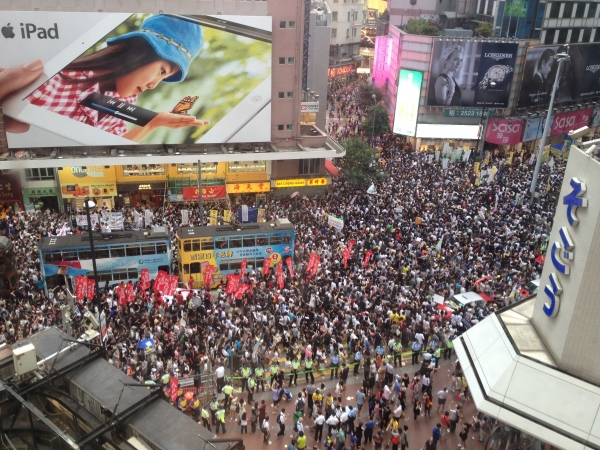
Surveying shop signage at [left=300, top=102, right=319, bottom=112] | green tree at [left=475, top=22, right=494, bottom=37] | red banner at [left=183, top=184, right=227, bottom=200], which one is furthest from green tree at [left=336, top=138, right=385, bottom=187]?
green tree at [left=475, top=22, right=494, bottom=37]

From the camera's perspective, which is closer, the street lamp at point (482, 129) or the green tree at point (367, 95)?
the street lamp at point (482, 129)

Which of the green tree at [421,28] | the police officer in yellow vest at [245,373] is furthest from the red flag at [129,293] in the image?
the green tree at [421,28]

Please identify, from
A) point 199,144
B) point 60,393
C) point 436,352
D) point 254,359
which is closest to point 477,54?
point 199,144

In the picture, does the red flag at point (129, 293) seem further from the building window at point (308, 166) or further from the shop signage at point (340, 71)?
the shop signage at point (340, 71)

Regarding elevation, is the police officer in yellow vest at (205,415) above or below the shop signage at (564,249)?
below

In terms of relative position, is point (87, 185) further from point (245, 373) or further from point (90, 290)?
point (245, 373)

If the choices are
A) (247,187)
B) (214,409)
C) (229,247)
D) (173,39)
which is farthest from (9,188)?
(214,409)
